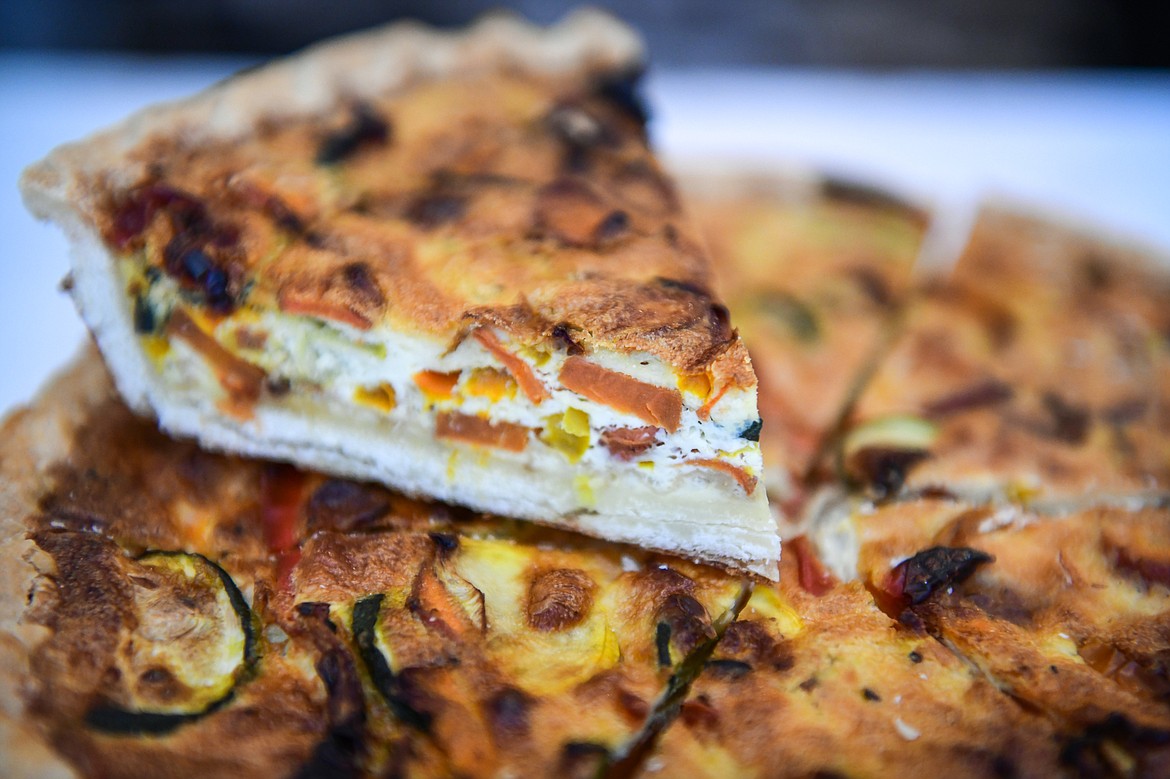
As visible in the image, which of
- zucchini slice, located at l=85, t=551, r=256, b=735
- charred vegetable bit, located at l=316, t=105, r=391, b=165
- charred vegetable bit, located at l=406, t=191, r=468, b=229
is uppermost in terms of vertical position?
charred vegetable bit, located at l=316, t=105, r=391, b=165

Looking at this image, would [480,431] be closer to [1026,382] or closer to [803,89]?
[1026,382]

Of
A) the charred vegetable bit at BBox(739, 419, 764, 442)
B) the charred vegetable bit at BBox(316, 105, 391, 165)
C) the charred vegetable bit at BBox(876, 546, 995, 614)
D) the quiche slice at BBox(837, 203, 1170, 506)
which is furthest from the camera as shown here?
the charred vegetable bit at BBox(316, 105, 391, 165)

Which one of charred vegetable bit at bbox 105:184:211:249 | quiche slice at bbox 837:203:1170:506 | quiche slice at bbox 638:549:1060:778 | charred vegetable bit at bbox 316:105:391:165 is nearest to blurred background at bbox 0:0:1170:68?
charred vegetable bit at bbox 316:105:391:165

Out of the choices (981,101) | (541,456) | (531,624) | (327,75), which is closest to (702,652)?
(531,624)

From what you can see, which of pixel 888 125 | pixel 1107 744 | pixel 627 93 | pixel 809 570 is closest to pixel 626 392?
pixel 809 570

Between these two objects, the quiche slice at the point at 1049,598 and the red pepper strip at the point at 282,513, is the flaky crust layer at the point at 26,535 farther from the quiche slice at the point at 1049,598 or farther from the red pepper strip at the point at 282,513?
the quiche slice at the point at 1049,598

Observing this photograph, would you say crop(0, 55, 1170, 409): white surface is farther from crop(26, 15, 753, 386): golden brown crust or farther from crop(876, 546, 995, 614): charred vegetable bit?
crop(876, 546, 995, 614): charred vegetable bit
